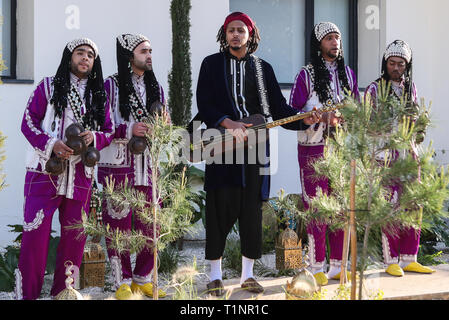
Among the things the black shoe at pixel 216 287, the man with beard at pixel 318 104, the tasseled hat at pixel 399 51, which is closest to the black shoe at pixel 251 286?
the black shoe at pixel 216 287

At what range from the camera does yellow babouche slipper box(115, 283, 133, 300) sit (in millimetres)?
4332

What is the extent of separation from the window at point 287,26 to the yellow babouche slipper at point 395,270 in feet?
11.1

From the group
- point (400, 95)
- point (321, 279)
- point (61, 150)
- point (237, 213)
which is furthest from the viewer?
point (400, 95)

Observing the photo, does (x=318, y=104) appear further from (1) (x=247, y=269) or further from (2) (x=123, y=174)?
(2) (x=123, y=174)

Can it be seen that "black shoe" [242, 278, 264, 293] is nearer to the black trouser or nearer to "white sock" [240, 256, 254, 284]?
"white sock" [240, 256, 254, 284]

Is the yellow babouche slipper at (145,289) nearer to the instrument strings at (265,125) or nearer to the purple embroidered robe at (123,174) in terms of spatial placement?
the purple embroidered robe at (123,174)

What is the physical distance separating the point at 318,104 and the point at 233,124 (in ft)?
2.88

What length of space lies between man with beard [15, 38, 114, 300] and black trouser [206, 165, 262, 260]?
89 cm

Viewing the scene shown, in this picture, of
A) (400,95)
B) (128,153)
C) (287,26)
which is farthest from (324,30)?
(287,26)

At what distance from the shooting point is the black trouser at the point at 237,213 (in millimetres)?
4539

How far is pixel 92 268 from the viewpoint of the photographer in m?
4.89

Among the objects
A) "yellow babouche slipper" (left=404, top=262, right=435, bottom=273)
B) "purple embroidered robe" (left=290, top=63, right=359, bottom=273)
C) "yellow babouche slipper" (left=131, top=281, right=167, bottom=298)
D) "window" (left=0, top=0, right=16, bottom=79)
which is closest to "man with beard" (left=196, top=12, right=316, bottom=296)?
"purple embroidered robe" (left=290, top=63, right=359, bottom=273)

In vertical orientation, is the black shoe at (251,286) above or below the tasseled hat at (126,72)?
below
